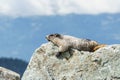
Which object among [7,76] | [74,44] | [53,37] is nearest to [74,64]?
[74,44]

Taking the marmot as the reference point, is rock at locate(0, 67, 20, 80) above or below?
below

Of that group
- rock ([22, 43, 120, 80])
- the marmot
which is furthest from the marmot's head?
rock ([22, 43, 120, 80])

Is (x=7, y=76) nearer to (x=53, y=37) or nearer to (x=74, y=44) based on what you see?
(x=53, y=37)

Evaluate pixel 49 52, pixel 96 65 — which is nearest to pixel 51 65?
pixel 49 52

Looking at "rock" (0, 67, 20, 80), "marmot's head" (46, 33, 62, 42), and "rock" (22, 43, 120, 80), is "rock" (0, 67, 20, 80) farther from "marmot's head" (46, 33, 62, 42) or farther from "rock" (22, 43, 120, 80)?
"marmot's head" (46, 33, 62, 42)

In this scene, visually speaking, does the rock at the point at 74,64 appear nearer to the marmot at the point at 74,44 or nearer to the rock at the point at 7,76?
the marmot at the point at 74,44
